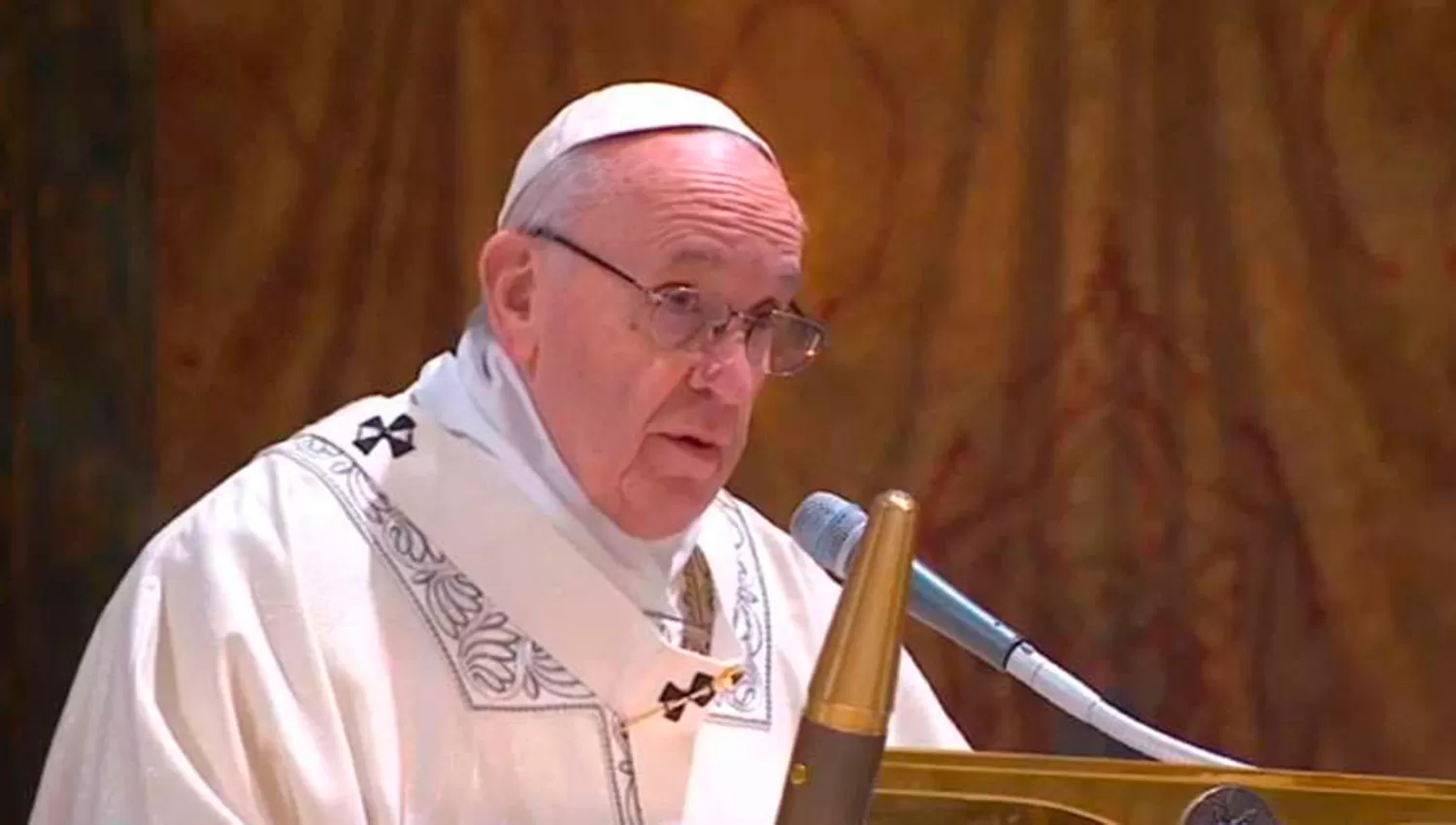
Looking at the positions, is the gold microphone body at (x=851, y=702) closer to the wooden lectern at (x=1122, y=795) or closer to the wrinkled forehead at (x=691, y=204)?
the wooden lectern at (x=1122, y=795)

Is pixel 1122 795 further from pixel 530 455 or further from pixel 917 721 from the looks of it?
pixel 917 721

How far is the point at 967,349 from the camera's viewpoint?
7.22 feet

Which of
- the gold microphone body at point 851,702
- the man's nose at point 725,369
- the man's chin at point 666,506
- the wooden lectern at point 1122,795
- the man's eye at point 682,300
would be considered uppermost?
the man's eye at point 682,300

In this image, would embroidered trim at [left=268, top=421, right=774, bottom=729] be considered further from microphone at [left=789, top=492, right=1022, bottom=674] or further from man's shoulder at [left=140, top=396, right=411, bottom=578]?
microphone at [left=789, top=492, right=1022, bottom=674]

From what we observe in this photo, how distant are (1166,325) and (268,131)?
1089 mm

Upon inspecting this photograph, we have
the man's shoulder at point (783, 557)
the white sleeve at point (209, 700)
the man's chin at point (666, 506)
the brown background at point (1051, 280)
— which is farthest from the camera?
the brown background at point (1051, 280)

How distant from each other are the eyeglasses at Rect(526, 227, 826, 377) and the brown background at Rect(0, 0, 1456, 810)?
0.63 metres

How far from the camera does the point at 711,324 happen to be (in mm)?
1509

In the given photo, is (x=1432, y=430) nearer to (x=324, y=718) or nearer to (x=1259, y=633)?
(x=1259, y=633)

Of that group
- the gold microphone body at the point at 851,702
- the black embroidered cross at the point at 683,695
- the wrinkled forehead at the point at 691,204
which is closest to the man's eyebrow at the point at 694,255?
the wrinkled forehead at the point at 691,204

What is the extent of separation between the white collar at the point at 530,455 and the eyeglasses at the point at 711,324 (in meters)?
0.14

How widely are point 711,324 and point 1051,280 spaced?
31.2 inches

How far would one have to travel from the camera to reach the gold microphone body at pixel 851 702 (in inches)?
29.7

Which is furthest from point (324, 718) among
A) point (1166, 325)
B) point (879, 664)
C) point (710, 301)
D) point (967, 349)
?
point (1166, 325)
